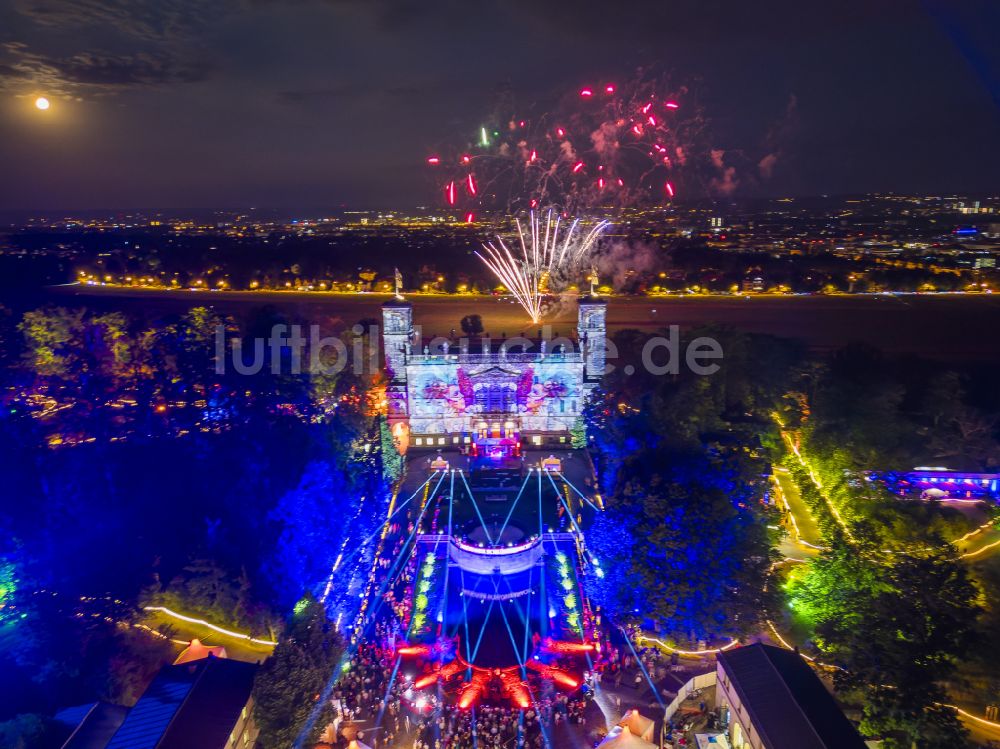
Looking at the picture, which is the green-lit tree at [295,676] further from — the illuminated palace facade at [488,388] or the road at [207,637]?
the illuminated palace facade at [488,388]

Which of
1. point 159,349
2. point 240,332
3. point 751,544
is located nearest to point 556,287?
point 240,332

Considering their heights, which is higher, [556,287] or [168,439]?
[556,287]

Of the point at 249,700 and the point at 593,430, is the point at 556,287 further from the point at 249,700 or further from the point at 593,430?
the point at 249,700

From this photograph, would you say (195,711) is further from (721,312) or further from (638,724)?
(721,312)

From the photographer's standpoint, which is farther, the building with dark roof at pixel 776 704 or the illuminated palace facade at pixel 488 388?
the illuminated palace facade at pixel 488 388

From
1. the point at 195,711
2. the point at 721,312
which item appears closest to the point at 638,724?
the point at 195,711

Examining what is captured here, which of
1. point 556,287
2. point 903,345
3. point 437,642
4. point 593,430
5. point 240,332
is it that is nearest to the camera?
point 437,642

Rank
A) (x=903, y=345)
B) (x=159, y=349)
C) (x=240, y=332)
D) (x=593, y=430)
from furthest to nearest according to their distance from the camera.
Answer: (x=903, y=345), (x=240, y=332), (x=159, y=349), (x=593, y=430)

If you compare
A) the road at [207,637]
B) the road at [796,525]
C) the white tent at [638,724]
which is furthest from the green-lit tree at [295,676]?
the road at [796,525]
